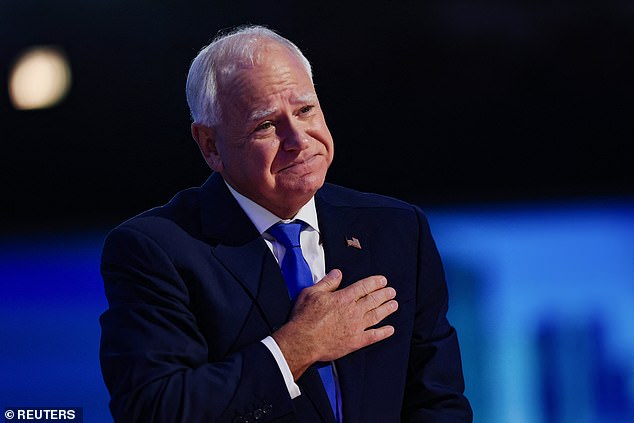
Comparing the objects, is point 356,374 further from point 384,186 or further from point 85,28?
point 85,28

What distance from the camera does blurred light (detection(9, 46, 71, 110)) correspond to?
2.84 metres

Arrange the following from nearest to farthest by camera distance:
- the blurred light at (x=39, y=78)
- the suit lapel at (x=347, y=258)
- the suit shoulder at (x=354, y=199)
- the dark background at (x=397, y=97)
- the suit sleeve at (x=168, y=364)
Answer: the suit sleeve at (x=168, y=364) → the suit lapel at (x=347, y=258) → the suit shoulder at (x=354, y=199) → the dark background at (x=397, y=97) → the blurred light at (x=39, y=78)

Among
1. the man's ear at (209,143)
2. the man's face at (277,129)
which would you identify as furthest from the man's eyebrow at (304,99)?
the man's ear at (209,143)

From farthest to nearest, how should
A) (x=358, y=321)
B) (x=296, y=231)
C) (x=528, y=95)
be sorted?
(x=528, y=95) → (x=296, y=231) → (x=358, y=321)

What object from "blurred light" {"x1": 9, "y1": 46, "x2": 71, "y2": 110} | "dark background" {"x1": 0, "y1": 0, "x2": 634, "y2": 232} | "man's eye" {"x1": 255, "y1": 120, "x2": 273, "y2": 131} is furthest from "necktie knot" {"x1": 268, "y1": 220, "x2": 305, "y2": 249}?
"blurred light" {"x1": 9, "y1": 46, "x2": 71, "y2": 110}

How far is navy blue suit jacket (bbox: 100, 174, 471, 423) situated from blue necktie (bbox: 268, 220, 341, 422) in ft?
0.09

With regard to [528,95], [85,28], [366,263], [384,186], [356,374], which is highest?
[85,28]

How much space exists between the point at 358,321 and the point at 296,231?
0.85 ft

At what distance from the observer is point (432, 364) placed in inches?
80.9

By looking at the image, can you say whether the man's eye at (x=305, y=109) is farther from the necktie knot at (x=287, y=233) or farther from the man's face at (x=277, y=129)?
the necktie knot at (x=287, y=233)

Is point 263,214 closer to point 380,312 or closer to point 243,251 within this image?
point 243,251

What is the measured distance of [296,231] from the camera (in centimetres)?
204

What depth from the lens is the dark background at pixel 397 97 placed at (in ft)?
8.91

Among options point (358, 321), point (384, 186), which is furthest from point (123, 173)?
point (358, 321)
